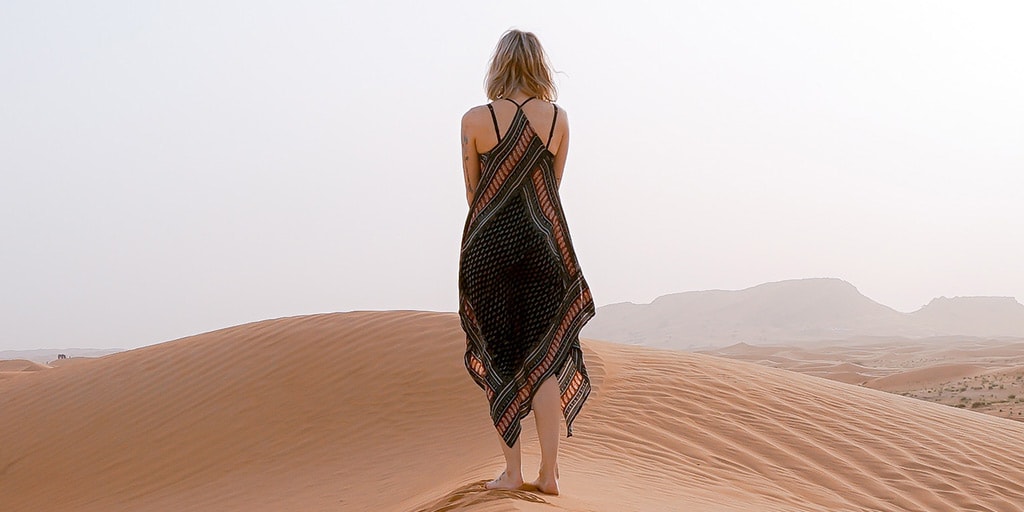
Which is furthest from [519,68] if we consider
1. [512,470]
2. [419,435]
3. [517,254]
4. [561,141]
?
[419,435]

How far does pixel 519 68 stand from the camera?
13.5 feet

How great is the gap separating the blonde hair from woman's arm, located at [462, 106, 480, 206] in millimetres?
145

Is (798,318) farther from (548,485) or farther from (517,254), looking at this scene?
(517,254)

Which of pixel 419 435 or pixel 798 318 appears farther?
pixel 798 318

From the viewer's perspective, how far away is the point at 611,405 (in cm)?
784

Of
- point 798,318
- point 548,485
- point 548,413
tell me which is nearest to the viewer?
point 548,413

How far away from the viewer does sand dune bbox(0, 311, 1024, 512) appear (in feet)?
20.2

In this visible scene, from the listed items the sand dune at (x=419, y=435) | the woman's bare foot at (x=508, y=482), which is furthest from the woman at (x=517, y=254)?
the sand dune at (x=419, y=435)

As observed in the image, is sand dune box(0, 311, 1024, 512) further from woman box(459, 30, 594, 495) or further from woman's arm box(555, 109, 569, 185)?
woman's arm box(555, 109, 569, 185)

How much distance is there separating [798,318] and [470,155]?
12599 cm

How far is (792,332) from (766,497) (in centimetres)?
11289

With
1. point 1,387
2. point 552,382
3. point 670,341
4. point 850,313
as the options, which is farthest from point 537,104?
point 850,313

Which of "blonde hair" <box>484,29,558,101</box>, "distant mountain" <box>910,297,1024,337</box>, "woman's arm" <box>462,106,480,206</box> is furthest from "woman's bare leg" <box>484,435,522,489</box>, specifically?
"distant mountain" <box>910,297,1024,337</box>

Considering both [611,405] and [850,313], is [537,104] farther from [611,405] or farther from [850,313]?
[850,313]
